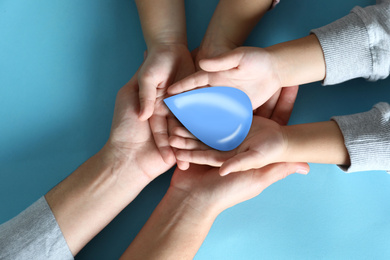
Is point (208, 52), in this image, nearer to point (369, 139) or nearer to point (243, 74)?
point (243, 74)

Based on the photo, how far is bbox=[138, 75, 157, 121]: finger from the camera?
77cm

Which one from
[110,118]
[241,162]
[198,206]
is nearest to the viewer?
[241,162]

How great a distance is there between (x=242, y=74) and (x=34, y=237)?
0.56m

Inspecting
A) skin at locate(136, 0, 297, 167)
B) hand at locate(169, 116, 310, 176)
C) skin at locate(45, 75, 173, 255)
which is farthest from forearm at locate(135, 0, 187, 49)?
hand at locate(169, 116, 310, 176)

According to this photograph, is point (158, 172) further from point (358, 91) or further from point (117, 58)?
point (358, 91)

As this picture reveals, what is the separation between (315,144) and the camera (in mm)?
782

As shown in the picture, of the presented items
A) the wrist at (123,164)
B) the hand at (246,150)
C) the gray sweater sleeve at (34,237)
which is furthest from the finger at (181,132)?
the gray sweater sleeve at (34,237)

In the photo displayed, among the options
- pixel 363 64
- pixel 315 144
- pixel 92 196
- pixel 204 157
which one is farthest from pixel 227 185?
pixel 363 64

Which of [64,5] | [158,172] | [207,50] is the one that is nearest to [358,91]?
[207,50]

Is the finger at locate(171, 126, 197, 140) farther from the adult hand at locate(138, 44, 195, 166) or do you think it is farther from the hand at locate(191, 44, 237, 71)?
the hand at locate(191, 44, 237, 71)

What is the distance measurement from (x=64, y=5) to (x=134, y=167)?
519 mm

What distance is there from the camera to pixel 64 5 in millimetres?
1018

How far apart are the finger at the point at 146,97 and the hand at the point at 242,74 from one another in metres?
0.04

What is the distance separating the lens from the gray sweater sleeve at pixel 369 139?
2.52 feet
